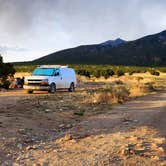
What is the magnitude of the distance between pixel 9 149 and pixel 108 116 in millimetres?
7660

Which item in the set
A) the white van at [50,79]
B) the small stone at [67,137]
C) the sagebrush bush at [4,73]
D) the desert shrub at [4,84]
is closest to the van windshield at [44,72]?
the white van at [50,79]

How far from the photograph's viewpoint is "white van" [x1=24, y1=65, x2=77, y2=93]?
33.8 metres

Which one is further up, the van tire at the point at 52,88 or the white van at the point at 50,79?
the white van at the point at 50,79

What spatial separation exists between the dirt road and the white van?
13.1 meters

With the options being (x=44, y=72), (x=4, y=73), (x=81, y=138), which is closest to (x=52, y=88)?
(x=44, y=72)

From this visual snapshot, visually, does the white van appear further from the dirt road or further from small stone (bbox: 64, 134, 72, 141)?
small stone (bbox: 64, 134, 72, 141)

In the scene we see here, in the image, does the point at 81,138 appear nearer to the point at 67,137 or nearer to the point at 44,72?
Result: the point at 67,137

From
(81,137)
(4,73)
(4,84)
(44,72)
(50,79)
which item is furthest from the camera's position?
(4,73)

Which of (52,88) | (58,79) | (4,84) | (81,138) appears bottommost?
(81,138)

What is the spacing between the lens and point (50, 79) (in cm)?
3431

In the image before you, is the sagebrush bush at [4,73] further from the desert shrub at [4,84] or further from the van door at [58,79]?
the van door at [58,79]

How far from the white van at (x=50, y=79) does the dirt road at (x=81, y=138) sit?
13095 mm

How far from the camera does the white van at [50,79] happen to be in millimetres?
33844

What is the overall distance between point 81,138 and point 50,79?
21294mm
